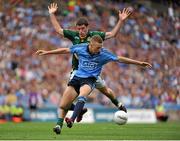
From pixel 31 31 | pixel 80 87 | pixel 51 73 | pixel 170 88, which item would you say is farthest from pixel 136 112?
pixel 80 87

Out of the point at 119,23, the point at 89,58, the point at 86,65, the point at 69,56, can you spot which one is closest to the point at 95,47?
the point at 89,58

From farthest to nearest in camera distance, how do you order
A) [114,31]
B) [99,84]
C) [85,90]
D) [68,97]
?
[99,84]
[114,31]
[68,97]
[85,90]

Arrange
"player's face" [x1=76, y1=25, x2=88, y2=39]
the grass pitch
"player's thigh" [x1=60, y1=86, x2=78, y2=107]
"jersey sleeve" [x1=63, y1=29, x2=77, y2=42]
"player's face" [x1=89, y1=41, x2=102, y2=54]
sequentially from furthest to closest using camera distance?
"jersey sleeve" [x1=63, y1=29, x2=77, y2=42] < "player's face" [x1=76, y1=25, x2=88, y2=39] < "player's thigh" [x1=60, y1=86, x2=78, y2=107] < "player's face" [x1=89, y1=41, x2=102, y2=54] < the grass pitch

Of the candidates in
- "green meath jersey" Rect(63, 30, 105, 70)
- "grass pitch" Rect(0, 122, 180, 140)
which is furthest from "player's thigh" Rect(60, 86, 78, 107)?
"green meath jersey" Rect(63, 30, 105, 70)

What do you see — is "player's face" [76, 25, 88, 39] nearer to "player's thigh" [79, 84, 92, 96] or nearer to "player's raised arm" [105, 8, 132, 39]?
"player's raised arm" [105, 8, 132, 39]

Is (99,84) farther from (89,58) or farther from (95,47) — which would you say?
(95,47)

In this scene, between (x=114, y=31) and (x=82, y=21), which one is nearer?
(x=82, y=21)

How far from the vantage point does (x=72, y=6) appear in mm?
36719

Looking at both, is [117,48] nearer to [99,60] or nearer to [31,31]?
[31,31]

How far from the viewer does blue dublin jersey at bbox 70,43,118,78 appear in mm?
16016

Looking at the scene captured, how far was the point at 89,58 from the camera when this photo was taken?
16.0 meters

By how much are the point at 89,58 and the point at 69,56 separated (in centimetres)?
1844

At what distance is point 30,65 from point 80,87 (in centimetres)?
1688

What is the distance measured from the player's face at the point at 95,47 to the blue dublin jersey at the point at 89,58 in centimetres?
11
